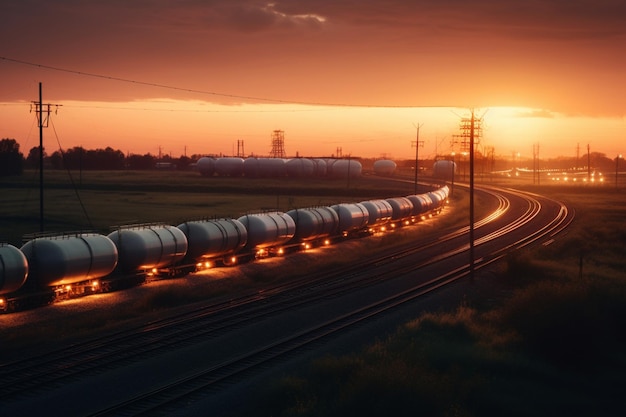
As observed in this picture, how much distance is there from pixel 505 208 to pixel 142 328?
3228 inches

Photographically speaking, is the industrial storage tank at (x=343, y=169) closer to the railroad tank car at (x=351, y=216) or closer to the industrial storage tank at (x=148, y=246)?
the railroad tank car at (x=351, y=216)

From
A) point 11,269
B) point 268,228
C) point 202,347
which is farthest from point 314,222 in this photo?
point 202,347

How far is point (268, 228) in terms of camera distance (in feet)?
164

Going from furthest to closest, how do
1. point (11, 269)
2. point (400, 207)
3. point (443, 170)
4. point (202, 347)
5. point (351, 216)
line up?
point (443, 170) < point (400, 207) < point (351, 216) < point (11, 269) < point (202, 347)

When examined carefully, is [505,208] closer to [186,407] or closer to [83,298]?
[83,298]

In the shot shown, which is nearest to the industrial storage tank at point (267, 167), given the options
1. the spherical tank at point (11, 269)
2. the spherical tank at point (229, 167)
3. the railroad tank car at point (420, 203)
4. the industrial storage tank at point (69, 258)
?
the spherical tank at point (229, 167)

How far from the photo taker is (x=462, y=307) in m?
34.0

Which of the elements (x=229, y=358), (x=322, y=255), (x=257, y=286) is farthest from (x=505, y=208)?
(x=229, y=358)

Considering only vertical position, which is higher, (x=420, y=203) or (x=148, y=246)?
(x=420, y=203)

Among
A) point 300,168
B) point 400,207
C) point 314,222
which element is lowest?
point 314,222

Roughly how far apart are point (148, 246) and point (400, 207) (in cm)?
4159

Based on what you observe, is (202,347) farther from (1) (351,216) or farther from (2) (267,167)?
(2) (267,167)

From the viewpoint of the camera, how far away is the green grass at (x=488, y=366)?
1991cm

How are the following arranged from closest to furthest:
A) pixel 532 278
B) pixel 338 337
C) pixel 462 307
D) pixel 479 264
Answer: pixel 338 337 → pixel 462 307 → pixel 532 278 → pixel 479 264
